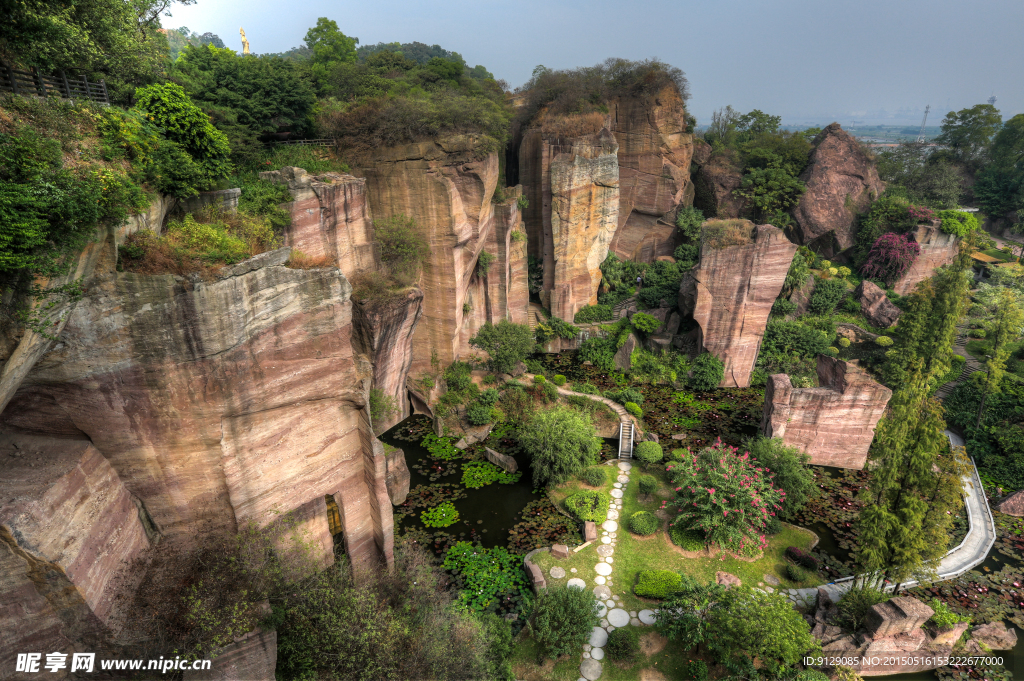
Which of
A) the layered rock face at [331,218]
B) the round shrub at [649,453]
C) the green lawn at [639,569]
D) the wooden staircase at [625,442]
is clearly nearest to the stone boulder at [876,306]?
the green lawn at [639,569]

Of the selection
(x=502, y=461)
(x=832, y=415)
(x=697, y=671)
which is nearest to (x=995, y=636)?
(x=832, y=415)

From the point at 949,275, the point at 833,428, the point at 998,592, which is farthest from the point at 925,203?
the point at 998,592

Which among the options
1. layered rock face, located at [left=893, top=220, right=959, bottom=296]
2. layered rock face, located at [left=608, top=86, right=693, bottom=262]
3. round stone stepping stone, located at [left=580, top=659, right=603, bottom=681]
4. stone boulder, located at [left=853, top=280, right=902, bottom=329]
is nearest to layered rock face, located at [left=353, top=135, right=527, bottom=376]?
layered rock face, located at [left=608, top=86, right=693, bottom=262]

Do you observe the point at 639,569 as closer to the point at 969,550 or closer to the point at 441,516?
the point at 441,516

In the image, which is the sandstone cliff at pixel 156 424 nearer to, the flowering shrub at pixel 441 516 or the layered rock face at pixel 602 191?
the flowering shrub at pixel 441 516

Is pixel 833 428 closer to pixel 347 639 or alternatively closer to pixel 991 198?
pixel 347 639

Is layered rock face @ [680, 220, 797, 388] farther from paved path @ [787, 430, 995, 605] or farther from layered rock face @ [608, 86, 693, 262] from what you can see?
paved path @ [787, 430, 995, 605]
